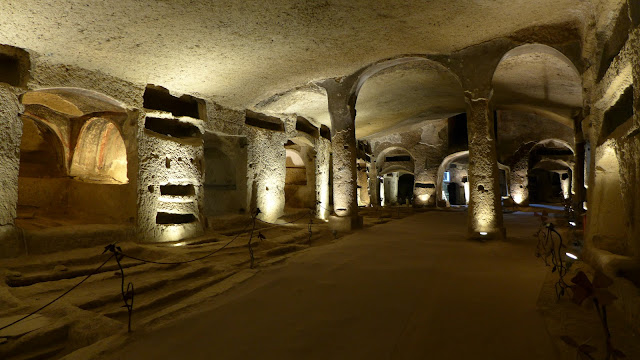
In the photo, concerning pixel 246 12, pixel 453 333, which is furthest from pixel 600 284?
pixel 246 12

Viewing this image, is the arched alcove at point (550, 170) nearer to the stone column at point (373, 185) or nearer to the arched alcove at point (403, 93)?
the arched alcove at point (403, 93)

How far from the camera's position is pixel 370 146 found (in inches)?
762

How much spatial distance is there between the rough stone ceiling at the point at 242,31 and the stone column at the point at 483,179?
5.25 ft

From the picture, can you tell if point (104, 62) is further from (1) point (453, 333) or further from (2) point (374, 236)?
(1) point (453, 333)

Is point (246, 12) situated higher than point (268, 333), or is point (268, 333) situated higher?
point (246, 12)

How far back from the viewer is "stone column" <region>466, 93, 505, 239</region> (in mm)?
6668

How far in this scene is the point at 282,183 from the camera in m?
10.8

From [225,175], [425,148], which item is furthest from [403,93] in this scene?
[425,148]

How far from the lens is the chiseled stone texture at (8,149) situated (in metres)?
5.41

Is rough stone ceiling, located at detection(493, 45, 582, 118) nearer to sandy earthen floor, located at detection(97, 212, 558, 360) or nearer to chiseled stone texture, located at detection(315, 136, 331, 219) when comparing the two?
sandy earthen floor, located at detection(97, 212, 558, 360)

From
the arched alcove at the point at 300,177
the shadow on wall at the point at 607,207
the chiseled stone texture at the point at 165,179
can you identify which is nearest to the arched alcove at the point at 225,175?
the chiseled stone texture at the point at 165,179

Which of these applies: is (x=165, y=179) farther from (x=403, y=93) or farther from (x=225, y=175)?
(x=403, y=93)

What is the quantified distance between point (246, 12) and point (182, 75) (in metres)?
2.80

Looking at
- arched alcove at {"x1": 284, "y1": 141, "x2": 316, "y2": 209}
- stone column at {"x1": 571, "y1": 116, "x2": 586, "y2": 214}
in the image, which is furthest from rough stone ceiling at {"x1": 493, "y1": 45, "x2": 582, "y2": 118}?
arched alcove at {"x1": 284, "y1": 141, "x2": 316, "y2": 209}
